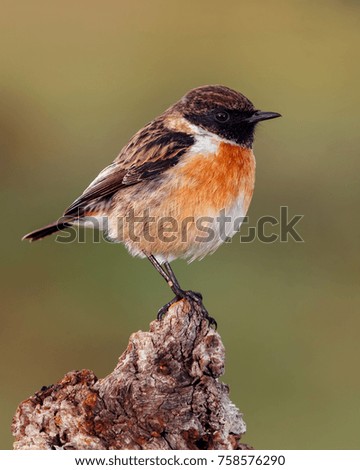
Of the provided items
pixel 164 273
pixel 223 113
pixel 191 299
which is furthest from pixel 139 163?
pixel 191 299

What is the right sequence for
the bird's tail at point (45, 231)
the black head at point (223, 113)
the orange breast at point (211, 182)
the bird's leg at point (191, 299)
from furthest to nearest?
the bird's tail at point (45, 231), the black head at point (223, 113), the orange breast at point (211, 182), the bird's leg at point (191, 299)

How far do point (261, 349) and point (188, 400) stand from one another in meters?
2.86

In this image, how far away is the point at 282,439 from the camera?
6840 mm

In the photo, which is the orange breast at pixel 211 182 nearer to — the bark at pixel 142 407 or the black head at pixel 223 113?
the black head at pixel 223 113

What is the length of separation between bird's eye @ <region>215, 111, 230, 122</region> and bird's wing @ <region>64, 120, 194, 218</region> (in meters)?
0.26

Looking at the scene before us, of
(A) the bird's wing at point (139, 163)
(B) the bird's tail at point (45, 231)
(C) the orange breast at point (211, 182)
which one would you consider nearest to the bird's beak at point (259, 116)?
(C) the orange breast at point (211, 182)

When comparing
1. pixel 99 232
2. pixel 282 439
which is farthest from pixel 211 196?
pixel 282 439

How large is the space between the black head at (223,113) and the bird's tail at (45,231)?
134 cm

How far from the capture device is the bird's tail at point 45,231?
7.26 meters

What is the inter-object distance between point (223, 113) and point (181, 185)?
0.67 m

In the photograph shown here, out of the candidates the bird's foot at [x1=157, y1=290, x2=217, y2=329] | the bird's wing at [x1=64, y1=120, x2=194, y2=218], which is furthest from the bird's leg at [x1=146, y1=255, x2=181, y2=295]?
the bird's wing at [x1=64, y1=120, x2=194, y2=218]

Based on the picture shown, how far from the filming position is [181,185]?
22.7ft

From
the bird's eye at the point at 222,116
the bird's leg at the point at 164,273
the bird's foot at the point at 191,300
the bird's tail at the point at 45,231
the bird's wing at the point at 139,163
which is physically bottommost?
the bird's foot at the point at 191,300
